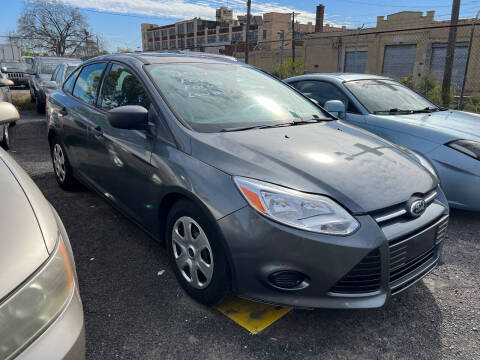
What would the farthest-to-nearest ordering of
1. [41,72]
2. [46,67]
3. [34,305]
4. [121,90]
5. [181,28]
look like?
1. [181,28]
2. [46,67]
3. [41,72]
4. [121,90]
5. [34,305]

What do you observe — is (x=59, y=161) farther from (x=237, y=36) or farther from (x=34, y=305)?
(x=237, y=36)

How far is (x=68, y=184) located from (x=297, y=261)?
3346 millimetres

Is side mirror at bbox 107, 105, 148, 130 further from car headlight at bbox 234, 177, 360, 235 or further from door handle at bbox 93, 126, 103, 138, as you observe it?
car headlight at bbox 234, 177, 360, 235

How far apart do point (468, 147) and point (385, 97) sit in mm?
1392

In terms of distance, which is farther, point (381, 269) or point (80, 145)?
point (80, 145)

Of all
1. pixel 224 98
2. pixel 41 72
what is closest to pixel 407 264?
pixel 224 98

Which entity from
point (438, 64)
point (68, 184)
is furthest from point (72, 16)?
point (68, 184)

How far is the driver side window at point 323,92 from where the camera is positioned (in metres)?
4.58

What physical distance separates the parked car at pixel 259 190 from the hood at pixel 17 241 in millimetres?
876

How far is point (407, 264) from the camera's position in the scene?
82.2 inches

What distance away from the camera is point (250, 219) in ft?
6.24

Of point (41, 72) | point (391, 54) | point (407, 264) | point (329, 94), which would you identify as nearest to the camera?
point (407, 264)

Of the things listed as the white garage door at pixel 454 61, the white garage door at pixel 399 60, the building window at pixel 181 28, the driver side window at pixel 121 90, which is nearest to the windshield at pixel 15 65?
the driver side window at pixel 121 90

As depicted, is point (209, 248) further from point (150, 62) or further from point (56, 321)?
point (150, 62)
